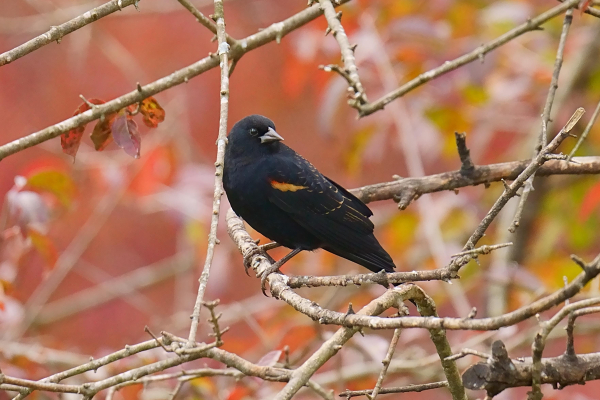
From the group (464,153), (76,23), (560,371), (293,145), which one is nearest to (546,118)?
(464,153)

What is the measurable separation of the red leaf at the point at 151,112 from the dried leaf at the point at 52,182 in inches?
27.0

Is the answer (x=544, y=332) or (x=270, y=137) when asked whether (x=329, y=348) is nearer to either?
(x=544, y=332)

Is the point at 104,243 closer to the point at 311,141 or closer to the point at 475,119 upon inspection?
the point at 311,141

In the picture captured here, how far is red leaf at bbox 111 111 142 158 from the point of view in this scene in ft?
8.95

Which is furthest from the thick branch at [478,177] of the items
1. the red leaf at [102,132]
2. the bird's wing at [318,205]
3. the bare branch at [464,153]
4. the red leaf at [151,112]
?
the red leaf at [102,132]

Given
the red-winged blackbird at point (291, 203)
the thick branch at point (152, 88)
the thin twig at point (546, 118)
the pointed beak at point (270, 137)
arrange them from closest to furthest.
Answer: the thin twig at point (546, 118)
the thick branch at point (152, 88)
the red-winged blackbird at point (291, 203)
the pointed beak at point (270, 137)

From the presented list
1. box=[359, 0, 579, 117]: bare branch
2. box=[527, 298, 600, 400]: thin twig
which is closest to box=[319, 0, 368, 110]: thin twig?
box=[359, 0, 579, 117]: bare branch

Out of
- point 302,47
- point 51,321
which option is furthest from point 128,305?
point 302,47

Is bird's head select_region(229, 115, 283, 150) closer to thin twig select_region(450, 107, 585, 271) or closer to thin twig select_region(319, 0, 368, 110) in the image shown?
thin twig select_region(319, 0, 368, 110)

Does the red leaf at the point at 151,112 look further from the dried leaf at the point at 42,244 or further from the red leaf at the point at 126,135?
the dried leaf at the point at 42,244

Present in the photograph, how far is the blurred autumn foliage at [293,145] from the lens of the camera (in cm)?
392

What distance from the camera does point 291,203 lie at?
3.59 m

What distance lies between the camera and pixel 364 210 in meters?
3.69

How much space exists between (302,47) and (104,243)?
368cm
